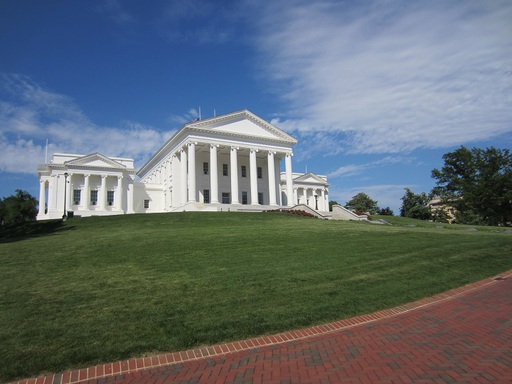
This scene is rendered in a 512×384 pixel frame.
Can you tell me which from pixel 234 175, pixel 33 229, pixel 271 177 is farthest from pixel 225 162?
pixel 33 229

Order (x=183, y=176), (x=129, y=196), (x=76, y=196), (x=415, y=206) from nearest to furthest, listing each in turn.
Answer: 1. (x=183, y=176)
2. (x=76, y=196)
3. (x=129, y=196)
4. (x=415, y=206)

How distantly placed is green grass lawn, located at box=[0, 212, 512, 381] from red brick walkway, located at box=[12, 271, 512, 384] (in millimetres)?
449

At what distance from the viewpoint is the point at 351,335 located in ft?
24.5

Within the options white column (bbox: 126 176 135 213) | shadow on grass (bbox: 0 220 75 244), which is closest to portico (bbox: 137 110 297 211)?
white column (bbox: 126 176 135 213)

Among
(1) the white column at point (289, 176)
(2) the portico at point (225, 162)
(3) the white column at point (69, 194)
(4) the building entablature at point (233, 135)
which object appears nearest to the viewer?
(2) the portico at point (225, 162)

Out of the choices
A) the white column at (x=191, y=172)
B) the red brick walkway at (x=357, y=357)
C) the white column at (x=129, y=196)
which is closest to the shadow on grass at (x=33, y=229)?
the white column at (x=191, y=172)

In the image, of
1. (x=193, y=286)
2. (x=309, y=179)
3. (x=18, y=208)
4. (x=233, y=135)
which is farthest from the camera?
(x=18, y=208)

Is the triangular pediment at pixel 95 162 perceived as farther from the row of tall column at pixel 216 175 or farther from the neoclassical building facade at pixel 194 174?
the row of tall column at pixel 216 175

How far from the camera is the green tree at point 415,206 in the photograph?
279 feet

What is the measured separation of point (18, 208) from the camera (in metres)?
79.8

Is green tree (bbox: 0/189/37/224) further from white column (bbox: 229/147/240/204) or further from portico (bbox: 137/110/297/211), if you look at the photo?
white column (bbox: 229/147/240/204)

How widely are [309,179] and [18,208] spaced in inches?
2511

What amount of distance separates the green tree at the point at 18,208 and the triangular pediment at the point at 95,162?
36.5 metres

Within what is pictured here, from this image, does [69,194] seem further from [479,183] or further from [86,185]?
[479,183]
